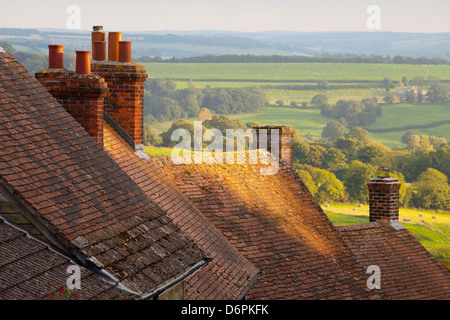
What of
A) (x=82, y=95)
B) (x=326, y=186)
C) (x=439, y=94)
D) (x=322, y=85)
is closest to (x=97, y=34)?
(x=82, y=95)

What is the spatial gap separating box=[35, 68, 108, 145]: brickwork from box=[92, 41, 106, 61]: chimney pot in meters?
3.56

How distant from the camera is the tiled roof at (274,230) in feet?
55.4

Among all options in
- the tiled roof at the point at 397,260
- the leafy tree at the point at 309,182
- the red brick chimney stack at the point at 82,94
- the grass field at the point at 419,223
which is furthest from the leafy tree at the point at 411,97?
the red brick chimney stack at the point at 82,94

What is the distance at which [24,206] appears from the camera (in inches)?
333

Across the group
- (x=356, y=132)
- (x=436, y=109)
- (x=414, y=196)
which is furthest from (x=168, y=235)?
(x=436, y=109)

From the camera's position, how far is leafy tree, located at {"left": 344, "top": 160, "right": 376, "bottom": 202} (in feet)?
361

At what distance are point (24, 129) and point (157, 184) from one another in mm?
5956

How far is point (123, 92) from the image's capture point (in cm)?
1672

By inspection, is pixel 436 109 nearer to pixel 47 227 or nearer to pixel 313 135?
pixel 313 135

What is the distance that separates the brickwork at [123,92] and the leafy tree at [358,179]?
92324mm

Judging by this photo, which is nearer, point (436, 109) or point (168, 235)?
point (168, 235)

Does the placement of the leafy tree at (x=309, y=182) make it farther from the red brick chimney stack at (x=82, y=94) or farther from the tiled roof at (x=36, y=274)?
the tiled roof at (x=36, y=274)

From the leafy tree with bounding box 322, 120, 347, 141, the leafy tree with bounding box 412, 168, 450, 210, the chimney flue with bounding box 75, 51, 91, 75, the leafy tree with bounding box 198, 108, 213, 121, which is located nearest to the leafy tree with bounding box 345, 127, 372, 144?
the leafy tree with bounding box 322, 120, 347, 141

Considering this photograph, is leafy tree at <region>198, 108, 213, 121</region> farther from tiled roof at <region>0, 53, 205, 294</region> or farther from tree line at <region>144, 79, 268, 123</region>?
tiled roof at <region>0, 53, 205, 294</region>
